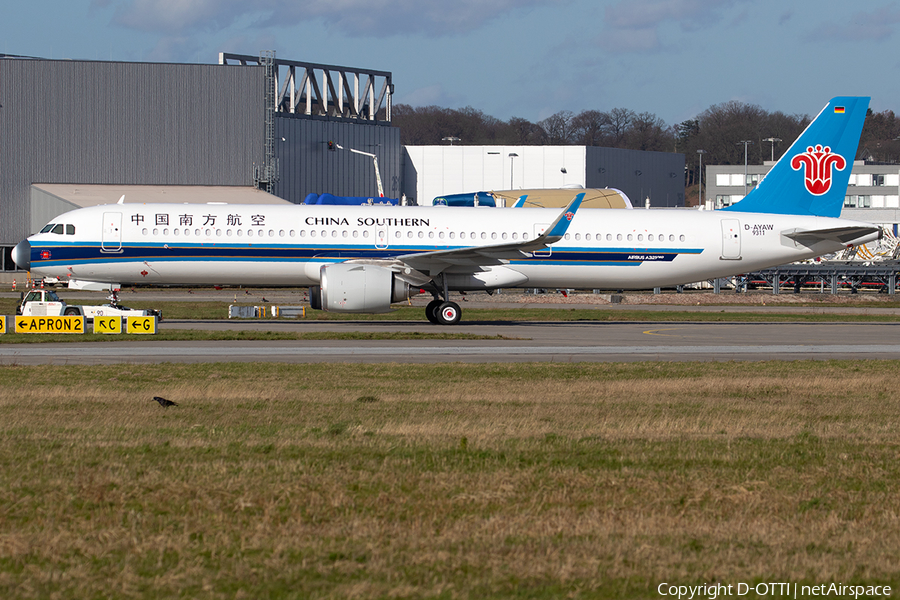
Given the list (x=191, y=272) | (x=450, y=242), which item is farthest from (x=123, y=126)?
(x=450, y=242)

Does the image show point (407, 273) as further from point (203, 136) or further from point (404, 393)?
point (203, 136)

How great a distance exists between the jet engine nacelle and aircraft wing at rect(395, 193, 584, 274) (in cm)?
150

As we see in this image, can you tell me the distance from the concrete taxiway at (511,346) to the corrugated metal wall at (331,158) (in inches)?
2117

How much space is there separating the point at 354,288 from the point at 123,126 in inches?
2027

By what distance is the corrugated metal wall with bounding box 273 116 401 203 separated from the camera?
85.9m

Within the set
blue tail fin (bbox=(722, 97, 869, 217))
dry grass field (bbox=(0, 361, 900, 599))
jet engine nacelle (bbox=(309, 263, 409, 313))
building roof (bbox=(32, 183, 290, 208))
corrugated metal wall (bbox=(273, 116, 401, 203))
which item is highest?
corrugated metal wall (bbox=(273, 116, 401, 203))

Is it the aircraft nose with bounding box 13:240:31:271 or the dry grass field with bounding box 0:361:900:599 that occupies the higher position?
the aircraft nose with bounding box 13:240:31:271

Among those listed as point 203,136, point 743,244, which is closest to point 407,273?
point 743,244

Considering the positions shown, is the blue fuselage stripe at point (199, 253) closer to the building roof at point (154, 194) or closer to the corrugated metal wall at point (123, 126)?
the building roof at point (154, 194)

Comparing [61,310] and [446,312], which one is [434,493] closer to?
[446,312]

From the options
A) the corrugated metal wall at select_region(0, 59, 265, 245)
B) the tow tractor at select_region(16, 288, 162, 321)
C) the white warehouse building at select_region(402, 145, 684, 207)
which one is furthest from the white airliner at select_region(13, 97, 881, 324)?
the white warehouse building at select_region(402, 145, 684, 207)

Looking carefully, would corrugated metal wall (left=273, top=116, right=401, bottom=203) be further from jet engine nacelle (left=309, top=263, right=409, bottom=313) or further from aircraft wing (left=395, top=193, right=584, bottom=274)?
jet engine nacelle (left=309, top=263, right=409, bottom=313)

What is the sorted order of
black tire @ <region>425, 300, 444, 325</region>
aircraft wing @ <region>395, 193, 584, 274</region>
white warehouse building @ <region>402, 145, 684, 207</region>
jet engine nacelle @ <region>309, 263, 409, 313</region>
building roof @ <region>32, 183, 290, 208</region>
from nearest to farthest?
jet engine nacelle @ <region>309, 263, 409, 313</region>, aircraft wing @ <region>395, 193, 584, 274</region>, black tire @ <region>425, 300, 444, 325</region>, building roof @ <region>32, 183, 290, 208</region>, white warehouse building @ <region>402, 145, 684, 207</region>

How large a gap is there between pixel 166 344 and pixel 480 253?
10688 mm
